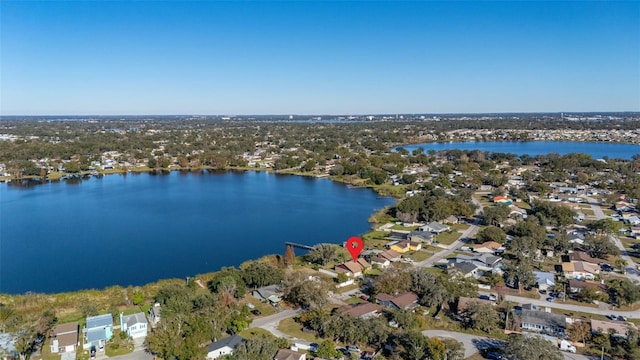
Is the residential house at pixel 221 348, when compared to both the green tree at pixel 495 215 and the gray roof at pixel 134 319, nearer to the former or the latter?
the gray roof at pixel 134 319

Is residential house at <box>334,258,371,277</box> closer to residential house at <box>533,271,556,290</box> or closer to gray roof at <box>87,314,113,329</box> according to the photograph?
residential house at <box>533,271,556,290</box>

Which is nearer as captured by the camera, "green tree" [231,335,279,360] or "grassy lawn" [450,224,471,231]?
"green tree" [231,335,279,360]

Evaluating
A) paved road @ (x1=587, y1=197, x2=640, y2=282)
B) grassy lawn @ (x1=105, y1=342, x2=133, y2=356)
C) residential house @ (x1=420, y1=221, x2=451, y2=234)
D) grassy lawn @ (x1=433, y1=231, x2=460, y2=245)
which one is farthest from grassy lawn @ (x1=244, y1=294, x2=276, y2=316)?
paved road @ (x1=587, y1=197, x2=640, y2=282)

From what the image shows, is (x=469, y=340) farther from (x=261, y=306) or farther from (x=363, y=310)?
(x=261, y=306)

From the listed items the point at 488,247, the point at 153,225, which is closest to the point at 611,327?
the point at 488,247

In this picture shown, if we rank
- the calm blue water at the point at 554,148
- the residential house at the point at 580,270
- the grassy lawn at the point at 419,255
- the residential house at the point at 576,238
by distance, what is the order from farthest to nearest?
1. the calm blue water at the point at 554,148
2. the residential house at the point at 576,238
3. the grassy lawn at the point at 419,255
4. the residential house at the point at 580,270

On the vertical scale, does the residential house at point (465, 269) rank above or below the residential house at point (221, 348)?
below

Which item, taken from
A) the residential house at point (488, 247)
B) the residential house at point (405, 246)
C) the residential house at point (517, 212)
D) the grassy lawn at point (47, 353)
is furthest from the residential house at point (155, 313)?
the residential house at point (517, 212)
